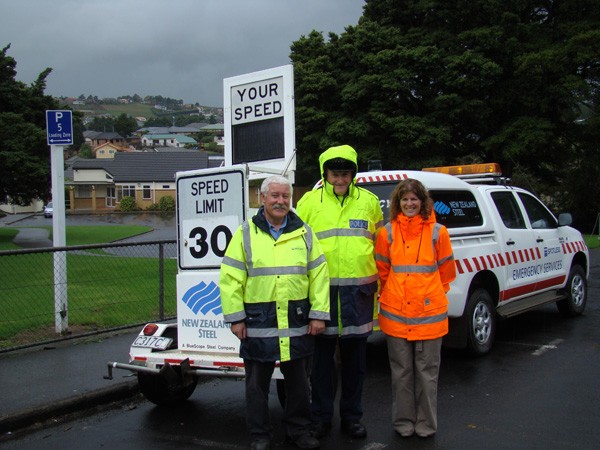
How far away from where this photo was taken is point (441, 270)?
16.5 ft

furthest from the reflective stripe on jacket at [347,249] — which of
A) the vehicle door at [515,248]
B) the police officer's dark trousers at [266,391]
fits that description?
the vehicle door at [515,248]

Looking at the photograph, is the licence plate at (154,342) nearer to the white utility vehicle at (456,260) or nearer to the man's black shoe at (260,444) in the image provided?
the white utility vehicle at (456,260)

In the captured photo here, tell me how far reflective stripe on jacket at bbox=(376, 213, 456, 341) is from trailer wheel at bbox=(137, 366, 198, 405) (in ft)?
6.97

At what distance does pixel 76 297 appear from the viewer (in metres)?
9.79

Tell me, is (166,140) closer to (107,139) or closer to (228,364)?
(107,139)

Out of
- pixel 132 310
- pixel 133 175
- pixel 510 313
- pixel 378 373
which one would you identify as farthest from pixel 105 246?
pixel 133 175

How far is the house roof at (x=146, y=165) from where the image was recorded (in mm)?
71875

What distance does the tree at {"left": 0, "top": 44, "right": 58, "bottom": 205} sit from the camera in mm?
26391

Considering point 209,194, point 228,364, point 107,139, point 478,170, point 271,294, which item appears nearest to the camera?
point 271,294

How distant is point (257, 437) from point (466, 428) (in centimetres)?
176

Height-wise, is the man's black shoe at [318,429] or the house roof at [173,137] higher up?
the house roof at [173,137]

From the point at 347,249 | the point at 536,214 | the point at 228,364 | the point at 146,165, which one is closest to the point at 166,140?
the point at 146,165

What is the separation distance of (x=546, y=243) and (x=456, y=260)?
264cm

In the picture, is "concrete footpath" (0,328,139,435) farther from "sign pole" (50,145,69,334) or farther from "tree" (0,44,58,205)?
"tree" (0,44,58,205)
